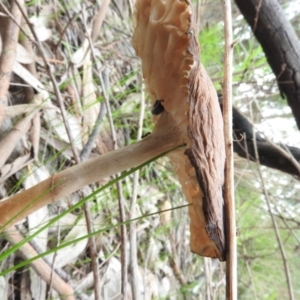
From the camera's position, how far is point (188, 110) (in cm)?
47

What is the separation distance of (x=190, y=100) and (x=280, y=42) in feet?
2.39

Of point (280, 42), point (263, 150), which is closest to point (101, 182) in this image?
point (263, 150)

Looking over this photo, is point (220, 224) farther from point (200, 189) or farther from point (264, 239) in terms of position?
point (264, 239)

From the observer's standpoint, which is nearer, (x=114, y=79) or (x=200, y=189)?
(x=200, y=189)

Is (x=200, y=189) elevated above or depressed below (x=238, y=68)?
above

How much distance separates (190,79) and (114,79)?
3.27 feet

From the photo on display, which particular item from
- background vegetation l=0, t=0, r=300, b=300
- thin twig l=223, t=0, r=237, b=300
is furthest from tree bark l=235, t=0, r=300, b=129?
thin twig l=223, t=0, r=237, b=300

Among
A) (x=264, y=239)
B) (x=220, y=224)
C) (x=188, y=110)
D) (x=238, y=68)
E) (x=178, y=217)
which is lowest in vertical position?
(x=264, y=239)

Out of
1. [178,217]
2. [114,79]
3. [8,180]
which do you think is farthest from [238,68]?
[8,180]

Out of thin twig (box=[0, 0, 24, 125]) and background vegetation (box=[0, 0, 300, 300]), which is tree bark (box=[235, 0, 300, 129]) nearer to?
background vegetation (box=[0, 0, 300, 300])

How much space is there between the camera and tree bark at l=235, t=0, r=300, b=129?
3.50ft

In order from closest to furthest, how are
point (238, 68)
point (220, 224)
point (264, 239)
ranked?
1. point (220, 224)
2. point (238, 68)
3. point (264, 239)

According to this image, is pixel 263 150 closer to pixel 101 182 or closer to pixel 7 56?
pixel 101 182

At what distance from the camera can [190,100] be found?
18.5 inches
